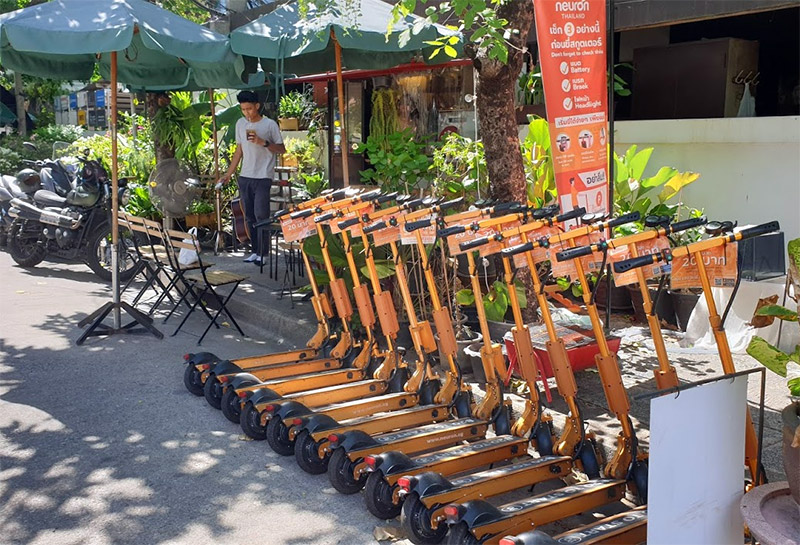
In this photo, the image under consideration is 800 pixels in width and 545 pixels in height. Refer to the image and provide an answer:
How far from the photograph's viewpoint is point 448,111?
37.6ft

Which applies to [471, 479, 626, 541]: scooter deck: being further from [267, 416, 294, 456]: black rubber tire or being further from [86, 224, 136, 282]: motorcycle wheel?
[86, 224, 136, 282]: motorcycle wheel

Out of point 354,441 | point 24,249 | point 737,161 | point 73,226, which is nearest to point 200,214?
point 73,226

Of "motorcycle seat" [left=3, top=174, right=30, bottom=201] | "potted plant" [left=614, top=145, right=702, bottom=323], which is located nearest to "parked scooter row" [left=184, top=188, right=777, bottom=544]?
"potted plant" [left=614, top=145, right=702, bottom=323]

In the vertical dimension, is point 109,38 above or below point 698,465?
above

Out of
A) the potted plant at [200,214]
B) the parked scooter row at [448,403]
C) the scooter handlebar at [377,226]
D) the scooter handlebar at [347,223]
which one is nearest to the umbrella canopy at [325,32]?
the parked scooter row at [448,403]

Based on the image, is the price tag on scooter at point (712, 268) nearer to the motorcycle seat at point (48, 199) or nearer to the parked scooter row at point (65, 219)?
the parked scooter row at point (65, 219)

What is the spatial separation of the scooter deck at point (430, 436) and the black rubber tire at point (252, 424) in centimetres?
76

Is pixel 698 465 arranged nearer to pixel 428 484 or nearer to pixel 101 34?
pixel 428 484

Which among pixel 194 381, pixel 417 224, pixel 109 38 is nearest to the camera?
pixel 417 224

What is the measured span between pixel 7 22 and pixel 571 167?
4549 millimetres

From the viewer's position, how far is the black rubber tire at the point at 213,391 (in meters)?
5.68

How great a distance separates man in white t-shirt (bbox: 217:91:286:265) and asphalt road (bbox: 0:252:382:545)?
10.2 ft

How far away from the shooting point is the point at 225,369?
5.71 meters

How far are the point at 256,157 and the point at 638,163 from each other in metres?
4.48
